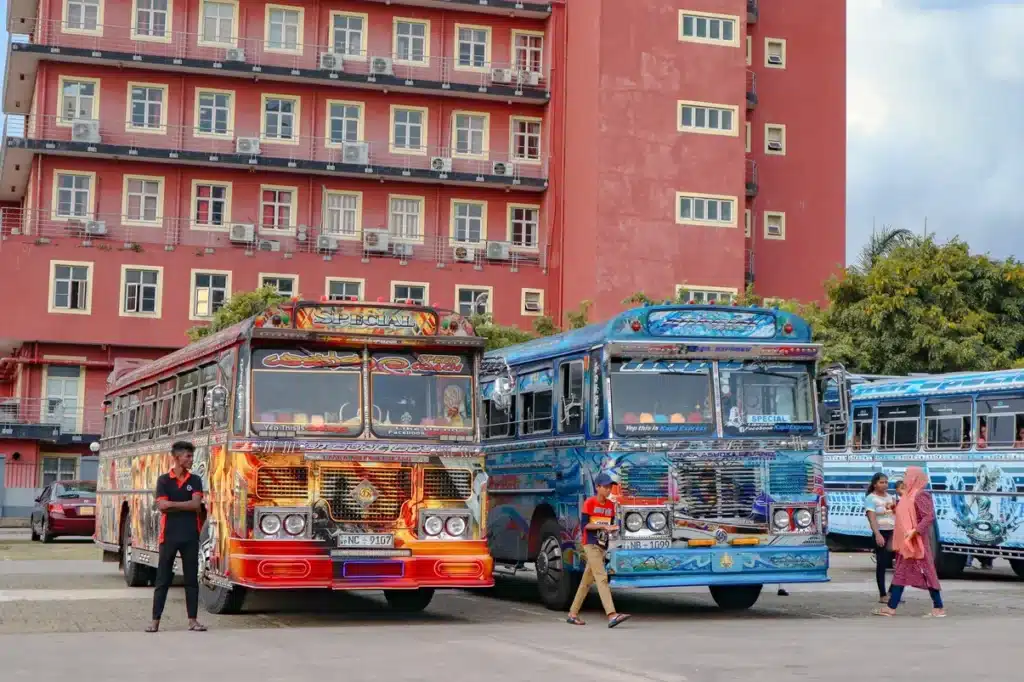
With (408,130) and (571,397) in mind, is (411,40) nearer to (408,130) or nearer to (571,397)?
(408,130)

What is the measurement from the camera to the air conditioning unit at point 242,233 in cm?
5709

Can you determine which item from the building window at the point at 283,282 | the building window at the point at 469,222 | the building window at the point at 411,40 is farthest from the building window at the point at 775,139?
the building window at the point at 283,282

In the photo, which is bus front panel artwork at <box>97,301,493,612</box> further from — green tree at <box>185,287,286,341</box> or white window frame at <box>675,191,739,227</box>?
white window frame at <box>675,191,739,227</box>

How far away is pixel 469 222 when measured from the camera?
60.8m

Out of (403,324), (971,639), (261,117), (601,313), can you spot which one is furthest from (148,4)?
(971,639)

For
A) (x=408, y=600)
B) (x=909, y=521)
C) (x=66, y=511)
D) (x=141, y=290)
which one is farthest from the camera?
(x=141, y=290)

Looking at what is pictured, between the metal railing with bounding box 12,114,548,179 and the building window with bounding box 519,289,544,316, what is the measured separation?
466 cm

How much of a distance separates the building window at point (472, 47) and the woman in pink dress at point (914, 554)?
4511cm

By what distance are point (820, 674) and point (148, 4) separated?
50.5 m

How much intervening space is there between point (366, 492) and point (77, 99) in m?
44.3

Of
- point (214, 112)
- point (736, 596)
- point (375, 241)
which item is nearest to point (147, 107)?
point (214, 112)

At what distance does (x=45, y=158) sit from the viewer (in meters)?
56.3

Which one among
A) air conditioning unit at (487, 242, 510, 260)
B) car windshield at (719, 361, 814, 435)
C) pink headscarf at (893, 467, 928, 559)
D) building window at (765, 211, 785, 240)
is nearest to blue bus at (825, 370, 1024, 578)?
pink headscarf at (893, 467, 928, 559)

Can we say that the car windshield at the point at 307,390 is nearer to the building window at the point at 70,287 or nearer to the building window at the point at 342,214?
the building window at the point at 70,287
